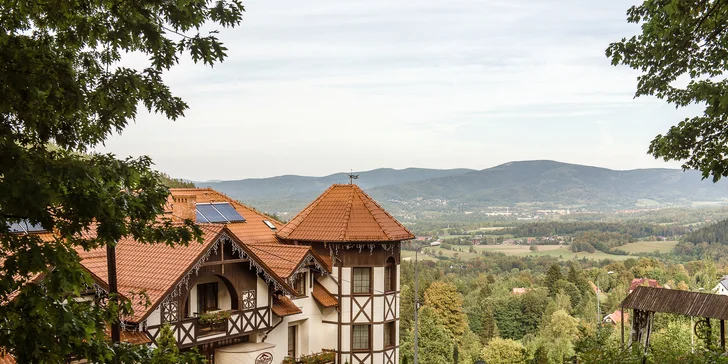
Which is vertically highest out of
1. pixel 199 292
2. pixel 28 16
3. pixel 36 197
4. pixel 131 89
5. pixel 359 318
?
pixel 28 16

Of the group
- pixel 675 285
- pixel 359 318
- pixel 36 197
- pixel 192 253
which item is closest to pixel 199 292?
pixel 192 253

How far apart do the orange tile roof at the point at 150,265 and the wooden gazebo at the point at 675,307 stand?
1185cm

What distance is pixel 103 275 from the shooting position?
1883 cm

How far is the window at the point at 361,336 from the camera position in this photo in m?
26.8

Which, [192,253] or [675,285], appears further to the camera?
[675,285]

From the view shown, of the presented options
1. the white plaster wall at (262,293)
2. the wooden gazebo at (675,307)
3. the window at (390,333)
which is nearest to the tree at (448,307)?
the window at (390,333)

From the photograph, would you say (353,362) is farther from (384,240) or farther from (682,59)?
(682,59)

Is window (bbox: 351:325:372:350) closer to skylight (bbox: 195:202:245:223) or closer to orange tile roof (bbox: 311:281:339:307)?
orange tile roof (bbox: 311:281:339:307)

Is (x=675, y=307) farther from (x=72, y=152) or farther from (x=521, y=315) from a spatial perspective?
(x=521, y=315)

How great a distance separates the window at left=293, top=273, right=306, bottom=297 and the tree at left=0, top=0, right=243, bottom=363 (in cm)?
1488

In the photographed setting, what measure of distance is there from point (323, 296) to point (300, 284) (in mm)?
1110

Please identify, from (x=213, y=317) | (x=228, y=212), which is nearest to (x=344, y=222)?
(x=228, y=212)

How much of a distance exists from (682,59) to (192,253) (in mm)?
13154

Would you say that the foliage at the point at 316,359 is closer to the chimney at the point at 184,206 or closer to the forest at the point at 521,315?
the chimney at the point at 184,206
